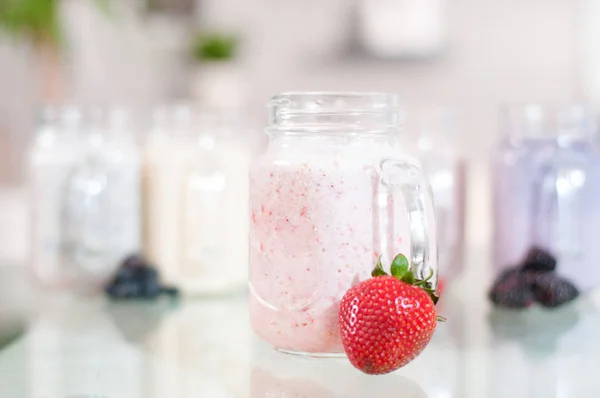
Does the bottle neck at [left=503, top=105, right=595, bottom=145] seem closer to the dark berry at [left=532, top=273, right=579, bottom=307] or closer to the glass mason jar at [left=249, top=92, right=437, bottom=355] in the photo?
the dark berry at [left=532, top=273, right=579, bottom=307]

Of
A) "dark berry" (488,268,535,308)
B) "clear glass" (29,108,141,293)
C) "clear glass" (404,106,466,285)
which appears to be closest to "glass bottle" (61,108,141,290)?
"clear glass" (29,108,141,293)

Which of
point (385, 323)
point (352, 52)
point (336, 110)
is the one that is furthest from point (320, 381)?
point (352, 52)

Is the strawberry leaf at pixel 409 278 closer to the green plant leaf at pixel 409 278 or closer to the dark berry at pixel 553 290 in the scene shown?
the green plant leaf at pixel 409 278

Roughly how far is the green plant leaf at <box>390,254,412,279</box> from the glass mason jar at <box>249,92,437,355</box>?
0.03 metres

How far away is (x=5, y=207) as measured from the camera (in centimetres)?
184

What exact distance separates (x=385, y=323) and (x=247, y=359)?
180 mm

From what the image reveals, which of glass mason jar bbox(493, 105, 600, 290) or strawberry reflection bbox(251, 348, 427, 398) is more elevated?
glass mason jar bbox(493, 105, 600, 290)

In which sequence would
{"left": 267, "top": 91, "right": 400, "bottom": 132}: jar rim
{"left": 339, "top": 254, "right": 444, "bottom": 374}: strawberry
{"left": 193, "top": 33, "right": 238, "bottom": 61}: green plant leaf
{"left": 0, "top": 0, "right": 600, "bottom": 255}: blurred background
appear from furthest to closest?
1. {"left": 0, "top": 0, "right": 600, "bottom": 255}: blurred background
2. {"left": 193, "top": 33, "right": 238, "bottom": 61}: green plant leaf
3. {"left": 267, "top": 91, "right": 400, "bottom": 132}: jar rim
4. {"left": 339, "top": 254, "right": 444, "bottom": 374}: strawberry

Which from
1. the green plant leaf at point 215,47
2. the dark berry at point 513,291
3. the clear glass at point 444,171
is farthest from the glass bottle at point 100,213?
the green plant leaf at point 215,47

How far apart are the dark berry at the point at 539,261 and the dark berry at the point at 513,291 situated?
0.05ft

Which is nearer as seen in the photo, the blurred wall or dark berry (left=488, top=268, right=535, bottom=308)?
dark berry (left=488, top=268, right=535, bottom=308)

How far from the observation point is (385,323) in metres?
0.65

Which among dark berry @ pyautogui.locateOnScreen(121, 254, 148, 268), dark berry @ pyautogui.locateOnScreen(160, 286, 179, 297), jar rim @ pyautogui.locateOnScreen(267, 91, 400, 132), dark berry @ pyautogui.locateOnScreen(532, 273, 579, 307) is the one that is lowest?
dark berry @ pyautogui.locateOnScreen(160, 286, 179, 297)

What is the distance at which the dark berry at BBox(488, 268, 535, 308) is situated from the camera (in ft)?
3.29
